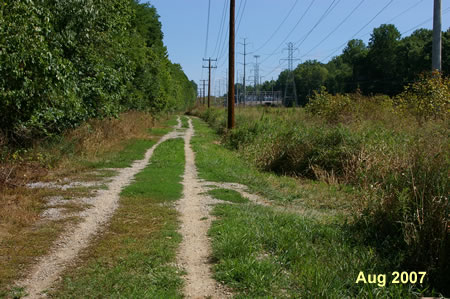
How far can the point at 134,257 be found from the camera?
5574 millimetres

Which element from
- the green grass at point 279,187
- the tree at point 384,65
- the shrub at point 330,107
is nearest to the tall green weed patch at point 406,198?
the green grass at point 279,187

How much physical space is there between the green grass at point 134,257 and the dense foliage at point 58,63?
9.59ft

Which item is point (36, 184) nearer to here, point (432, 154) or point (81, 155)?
point (81, 155)

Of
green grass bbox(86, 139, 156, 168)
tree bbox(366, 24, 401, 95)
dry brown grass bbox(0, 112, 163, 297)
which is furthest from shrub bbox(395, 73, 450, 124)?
tree bbox(366, 24, 401, 95)

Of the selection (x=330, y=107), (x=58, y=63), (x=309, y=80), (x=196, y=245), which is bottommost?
(x=196, y=245)

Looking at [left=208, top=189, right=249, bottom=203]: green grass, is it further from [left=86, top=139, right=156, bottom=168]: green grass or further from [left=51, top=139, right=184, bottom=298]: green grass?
[left=86, top=139, right=156, bottom=168]: green grass

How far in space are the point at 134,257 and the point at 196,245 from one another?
3.39 ft

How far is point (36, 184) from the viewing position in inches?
408

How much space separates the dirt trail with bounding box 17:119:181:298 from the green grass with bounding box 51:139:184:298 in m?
0.18

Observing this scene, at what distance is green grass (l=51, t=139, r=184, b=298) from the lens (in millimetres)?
4629

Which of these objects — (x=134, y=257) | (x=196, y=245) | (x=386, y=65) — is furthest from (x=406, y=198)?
(x=386, y=65)

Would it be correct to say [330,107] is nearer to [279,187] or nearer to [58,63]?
[279,187]

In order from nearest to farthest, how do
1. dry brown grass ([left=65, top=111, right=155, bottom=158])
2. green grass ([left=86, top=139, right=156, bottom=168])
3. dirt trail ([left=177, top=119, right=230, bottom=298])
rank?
dirt trail ([left=177, top=119, right=230, bottom=298]), green grass ([left=86, top=139, right=156, bottom=168]), dry brown grass ([left=65, top=111, right=155, bottom=158])

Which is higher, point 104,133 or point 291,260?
point 104,133
